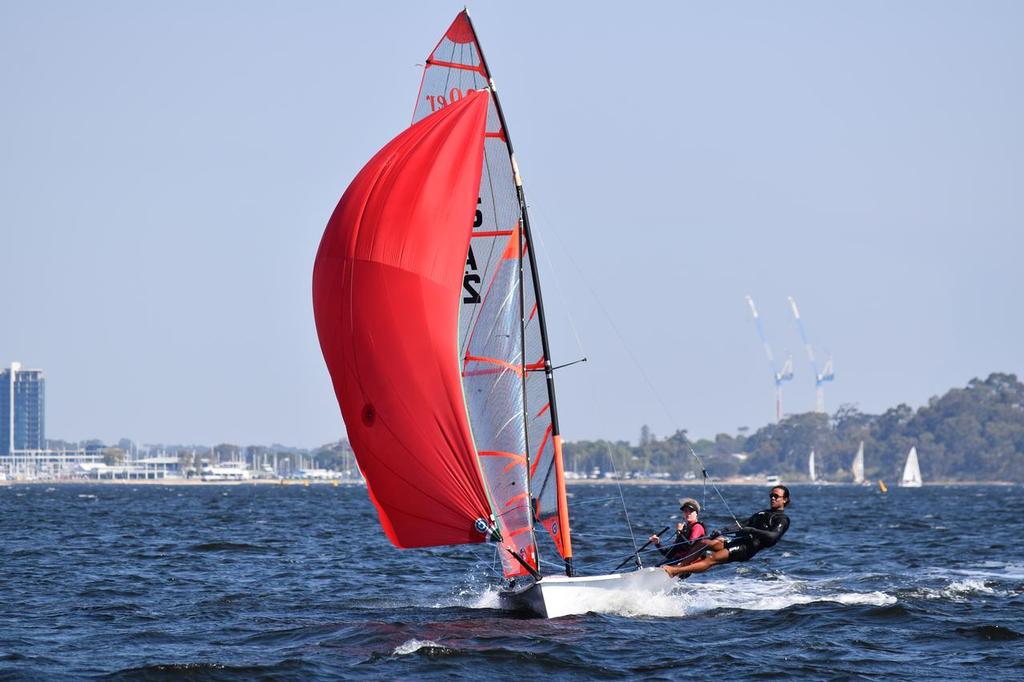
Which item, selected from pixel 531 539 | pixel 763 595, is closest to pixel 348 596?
pixel 531 539

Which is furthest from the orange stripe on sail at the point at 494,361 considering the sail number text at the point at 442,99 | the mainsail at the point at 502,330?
the sail number text at the point at 442,99

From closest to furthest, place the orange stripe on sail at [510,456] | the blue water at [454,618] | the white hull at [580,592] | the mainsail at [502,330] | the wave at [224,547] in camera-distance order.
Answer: the blue water at [454,618]
the white hull at [580,592]
the mainsail at [502,330]
the orange stripe on sail at [510,456]
the wave at [224,547]

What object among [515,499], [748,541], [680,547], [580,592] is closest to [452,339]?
[515,499]

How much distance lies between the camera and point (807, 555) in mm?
32031

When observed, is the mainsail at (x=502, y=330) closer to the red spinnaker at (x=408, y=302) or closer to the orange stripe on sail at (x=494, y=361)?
the orange stripe on sail at (x=494, y=361)

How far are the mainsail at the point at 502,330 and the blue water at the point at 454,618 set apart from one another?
69.9 inches

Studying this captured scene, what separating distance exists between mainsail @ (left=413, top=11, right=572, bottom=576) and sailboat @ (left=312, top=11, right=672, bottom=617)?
18 mm

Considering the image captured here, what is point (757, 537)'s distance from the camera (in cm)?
1895

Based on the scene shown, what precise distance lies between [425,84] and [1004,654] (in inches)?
384

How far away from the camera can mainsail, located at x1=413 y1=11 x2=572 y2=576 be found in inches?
725

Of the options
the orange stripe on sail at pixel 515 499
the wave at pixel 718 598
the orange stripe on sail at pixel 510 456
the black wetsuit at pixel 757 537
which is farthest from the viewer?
the wave at pixel 718 598

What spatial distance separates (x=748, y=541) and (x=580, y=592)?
2309 mm

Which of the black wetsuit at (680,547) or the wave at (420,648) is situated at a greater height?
the black wetsuit at (680,547)

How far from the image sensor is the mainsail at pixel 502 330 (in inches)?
725
